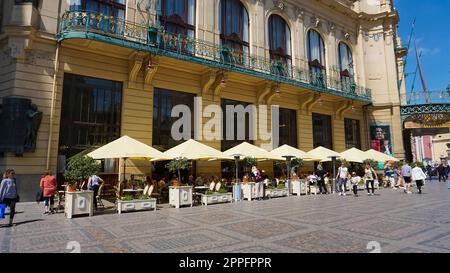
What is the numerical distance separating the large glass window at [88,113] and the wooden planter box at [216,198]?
5764 mm

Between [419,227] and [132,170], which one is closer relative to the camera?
[419,227]

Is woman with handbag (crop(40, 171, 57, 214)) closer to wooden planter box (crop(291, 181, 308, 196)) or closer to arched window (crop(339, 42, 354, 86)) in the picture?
wooden planter box (crop(291, 181, 308, 196))

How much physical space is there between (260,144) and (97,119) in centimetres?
1047

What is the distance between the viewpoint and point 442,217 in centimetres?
895

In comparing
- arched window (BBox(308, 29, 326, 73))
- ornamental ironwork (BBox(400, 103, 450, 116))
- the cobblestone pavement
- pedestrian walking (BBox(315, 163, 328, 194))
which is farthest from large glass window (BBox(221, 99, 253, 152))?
ornamental ironwork (BBox(400, 103, 450, 116))

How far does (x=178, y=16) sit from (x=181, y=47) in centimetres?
246

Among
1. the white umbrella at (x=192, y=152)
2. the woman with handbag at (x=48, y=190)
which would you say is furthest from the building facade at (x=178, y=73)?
the woman with handbag at (x=48, y=190)

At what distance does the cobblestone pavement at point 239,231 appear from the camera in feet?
19.7

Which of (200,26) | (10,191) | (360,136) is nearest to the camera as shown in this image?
(10,191)

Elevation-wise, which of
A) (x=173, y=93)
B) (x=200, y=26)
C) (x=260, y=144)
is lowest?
(x=260, y=144)

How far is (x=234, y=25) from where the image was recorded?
21.3m
